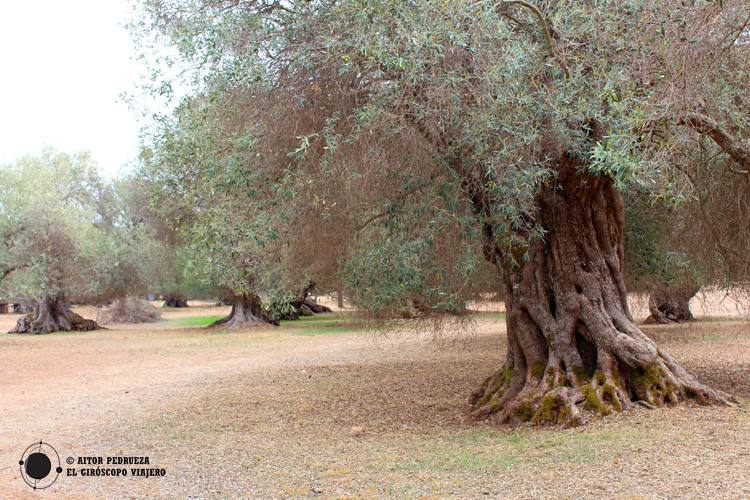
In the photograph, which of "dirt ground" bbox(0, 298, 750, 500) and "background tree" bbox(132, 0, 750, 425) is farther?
"background tree" bbox(132, 0, 750, 425)

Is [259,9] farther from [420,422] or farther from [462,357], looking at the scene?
[462,357]

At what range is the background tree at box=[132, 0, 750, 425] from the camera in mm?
6109

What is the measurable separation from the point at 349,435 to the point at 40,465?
3475 millimetres

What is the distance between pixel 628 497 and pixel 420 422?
3.75m

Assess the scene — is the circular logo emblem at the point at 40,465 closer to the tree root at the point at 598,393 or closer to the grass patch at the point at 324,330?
the tree root at the point at 598,393

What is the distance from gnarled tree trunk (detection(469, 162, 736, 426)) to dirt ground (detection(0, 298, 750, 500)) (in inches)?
14.1

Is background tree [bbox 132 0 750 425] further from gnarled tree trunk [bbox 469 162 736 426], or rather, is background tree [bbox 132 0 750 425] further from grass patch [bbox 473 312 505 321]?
grass patch [bbox 473 312 505 321]

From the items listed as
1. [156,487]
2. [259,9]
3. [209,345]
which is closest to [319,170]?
[259,9]

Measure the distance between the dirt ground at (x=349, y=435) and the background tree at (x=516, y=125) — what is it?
908 mm

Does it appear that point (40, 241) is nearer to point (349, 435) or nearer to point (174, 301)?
point (349, 435)

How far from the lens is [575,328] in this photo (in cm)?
745

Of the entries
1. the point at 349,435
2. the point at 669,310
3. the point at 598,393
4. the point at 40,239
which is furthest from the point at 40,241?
the point at 669,310

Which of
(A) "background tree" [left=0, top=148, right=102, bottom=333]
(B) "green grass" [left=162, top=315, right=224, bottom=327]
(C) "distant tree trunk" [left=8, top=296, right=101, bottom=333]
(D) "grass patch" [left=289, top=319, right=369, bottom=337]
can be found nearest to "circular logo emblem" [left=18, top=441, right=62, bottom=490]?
(D) "grass patch" [left=289, top=319, right=369, bottom=337]

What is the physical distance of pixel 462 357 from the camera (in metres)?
14.1
